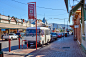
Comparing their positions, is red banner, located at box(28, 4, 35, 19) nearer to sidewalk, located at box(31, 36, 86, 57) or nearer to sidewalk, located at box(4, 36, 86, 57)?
sidewalk, located at box(4, 36, 86, 57)

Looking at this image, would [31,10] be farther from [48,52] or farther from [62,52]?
[62,52]

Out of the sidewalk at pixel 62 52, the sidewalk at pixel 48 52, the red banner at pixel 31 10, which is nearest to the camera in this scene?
the sidewalk at pixel 62 52

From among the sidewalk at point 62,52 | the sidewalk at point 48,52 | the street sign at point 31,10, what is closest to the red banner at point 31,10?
the street sign at point 31,10

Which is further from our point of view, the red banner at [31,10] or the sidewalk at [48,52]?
the red banner at [31,10]

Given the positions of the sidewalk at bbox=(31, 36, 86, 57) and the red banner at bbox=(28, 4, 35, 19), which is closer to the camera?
the sidewalk at bbox=(31, 36, 86, 57)

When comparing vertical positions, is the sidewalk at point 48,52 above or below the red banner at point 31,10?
below

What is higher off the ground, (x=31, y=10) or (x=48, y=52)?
(x=31, y=10)

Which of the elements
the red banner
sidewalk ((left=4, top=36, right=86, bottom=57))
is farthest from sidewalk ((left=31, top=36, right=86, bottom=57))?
the red banner

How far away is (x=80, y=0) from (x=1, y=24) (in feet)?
82.0

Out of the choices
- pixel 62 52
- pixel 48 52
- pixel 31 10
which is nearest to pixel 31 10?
pixel 31 10

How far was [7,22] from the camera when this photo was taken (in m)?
35.6

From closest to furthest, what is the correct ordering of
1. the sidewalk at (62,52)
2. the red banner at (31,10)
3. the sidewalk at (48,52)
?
the sidewalk at (62,52) < the sidewalk at (48,52) < the red banner at (31,10)

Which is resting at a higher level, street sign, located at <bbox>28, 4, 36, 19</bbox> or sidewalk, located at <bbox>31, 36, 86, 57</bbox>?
street sign, located at <bbox>28, 4, 36, 19</bbox>

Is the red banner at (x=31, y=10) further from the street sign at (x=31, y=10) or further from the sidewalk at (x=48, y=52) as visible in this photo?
the sidewalk at (x=48, y=52)
